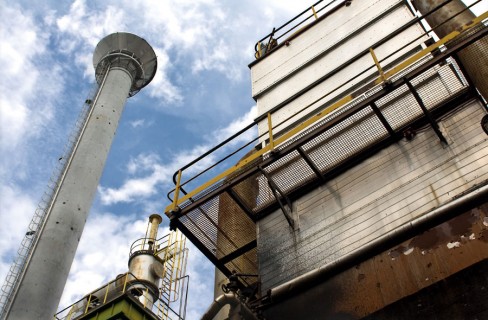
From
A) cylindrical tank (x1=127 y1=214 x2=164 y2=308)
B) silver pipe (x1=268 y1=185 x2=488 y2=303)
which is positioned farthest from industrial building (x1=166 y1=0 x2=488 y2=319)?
cylindrical tank (x1=127 y1=214 x2=164 y2=308)

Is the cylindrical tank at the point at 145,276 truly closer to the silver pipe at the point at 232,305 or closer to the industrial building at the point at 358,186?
the industrial building at the point at 358,186

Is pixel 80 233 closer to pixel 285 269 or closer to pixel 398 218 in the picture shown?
pixel 285 269

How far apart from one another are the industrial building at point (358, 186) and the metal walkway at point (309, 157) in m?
0.02

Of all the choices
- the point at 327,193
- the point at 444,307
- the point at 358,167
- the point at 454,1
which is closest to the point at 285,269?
the point at 327,193

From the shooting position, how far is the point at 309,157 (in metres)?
9.69

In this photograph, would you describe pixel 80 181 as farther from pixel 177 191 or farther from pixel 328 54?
pixel 328 54

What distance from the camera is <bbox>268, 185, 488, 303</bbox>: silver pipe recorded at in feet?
22.5

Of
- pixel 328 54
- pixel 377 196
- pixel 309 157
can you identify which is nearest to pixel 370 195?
pixel 377 196

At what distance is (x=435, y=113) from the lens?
354 inches

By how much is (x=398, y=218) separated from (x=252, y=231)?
316cm

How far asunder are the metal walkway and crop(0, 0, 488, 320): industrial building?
0.08ft

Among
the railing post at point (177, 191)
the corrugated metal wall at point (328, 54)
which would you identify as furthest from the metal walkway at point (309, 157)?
the corrugated metal wall at point (328, 54)

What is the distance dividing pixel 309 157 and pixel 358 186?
1.05 meters

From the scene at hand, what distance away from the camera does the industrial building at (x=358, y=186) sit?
265 inches
